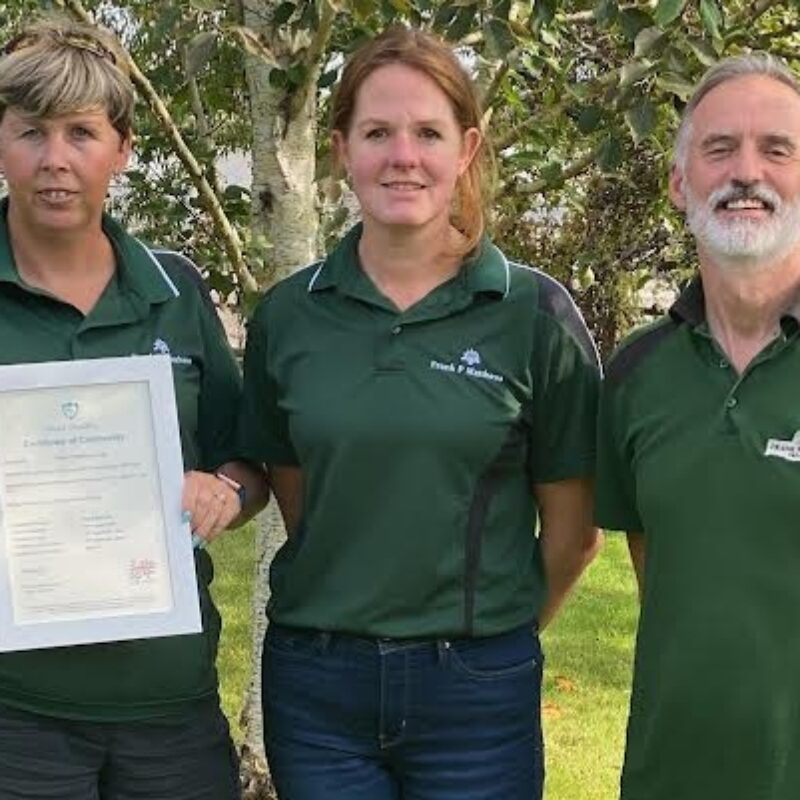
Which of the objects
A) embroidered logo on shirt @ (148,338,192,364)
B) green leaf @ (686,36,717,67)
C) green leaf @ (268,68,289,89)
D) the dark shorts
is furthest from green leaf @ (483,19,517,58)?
the dark shorts

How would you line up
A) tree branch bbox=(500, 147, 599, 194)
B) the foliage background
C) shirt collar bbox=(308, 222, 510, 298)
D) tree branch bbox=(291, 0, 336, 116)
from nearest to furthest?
1. shirt collar bbox=(308, 222, 510, 298)
2. the foliage background
3. tree branch bbox=(291, 0, 336, 116)
4. tree branch bbox=(500, 147, 599, 194)

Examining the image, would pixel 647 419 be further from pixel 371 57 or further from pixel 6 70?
pixel 6 70

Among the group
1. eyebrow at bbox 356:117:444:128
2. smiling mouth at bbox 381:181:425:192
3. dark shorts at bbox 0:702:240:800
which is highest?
eyebrow at bbox 356:117:444:128

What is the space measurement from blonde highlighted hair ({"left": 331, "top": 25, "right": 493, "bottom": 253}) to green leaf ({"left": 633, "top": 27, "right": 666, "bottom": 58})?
0.49 m

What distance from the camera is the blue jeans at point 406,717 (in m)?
3.26

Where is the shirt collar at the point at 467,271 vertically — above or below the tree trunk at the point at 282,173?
below

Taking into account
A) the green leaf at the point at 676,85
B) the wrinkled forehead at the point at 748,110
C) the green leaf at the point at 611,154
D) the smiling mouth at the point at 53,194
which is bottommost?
the smiling mouth at the point at 53,194

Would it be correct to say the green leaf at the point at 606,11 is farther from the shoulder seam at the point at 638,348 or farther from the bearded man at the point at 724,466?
the shoulder seam at the point at 638,348

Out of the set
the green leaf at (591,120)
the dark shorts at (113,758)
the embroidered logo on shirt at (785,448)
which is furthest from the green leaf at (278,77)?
the embroidered logo on shirt at (785,448)

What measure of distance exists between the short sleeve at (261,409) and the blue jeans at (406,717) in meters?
0.41

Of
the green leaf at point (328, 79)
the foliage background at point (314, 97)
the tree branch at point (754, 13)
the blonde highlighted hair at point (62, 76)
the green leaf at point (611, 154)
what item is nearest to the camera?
the blonde highlighted hair at point (62, 76)

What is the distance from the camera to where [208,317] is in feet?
11.5

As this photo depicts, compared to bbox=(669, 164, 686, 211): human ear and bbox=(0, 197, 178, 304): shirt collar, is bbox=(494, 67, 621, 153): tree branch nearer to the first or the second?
bbox=(669, 164, 686, 211): human ear

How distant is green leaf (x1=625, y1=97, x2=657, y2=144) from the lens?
3918 millimetres
